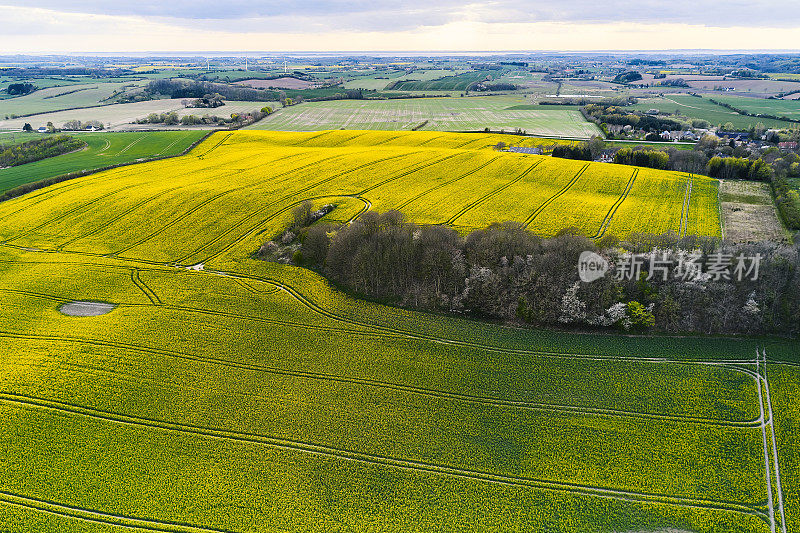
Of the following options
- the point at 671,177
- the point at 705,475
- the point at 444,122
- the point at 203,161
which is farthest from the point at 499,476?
the point at 444,122

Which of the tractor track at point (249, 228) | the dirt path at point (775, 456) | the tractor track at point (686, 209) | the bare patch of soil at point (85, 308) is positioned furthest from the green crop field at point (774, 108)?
the bare patch of soil at point (85, 308)

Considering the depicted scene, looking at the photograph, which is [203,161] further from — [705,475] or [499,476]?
[705,475]

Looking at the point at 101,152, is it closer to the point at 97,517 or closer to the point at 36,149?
the point at 36,149

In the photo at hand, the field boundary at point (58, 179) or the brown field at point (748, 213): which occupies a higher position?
the field boundary at point (58, 179)

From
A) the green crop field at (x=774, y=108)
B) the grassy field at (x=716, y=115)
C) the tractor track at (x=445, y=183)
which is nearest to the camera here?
the tractor track at (x=445, y=183)

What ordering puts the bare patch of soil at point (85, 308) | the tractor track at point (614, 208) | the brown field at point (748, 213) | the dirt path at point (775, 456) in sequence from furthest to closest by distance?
the tractor track at point (614, 208)
the brown field at point (748, 213)
the bare patch of soil at point (85, 308)
the dirt path at point (775, 456)

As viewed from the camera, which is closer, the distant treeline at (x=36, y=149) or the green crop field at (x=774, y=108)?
the distant treeline at (x=36, y=149)

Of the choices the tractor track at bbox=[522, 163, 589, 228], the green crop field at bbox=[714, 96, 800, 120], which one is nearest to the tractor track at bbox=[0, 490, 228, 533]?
the tractor track at bbox=[522, 163, 589, 228]

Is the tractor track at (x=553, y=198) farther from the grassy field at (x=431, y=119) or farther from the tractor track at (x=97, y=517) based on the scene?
the tractor track at (x=97, y=517)

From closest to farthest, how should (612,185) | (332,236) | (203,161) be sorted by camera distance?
(332,236)
(612,185)
(203,161)
